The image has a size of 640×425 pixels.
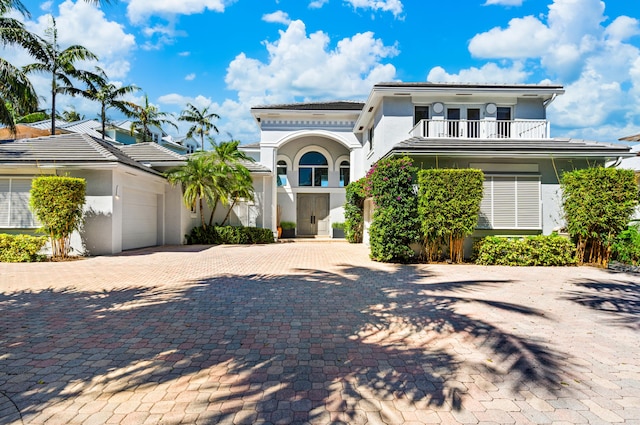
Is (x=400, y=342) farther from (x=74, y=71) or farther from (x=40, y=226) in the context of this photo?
(x=74, y=71)

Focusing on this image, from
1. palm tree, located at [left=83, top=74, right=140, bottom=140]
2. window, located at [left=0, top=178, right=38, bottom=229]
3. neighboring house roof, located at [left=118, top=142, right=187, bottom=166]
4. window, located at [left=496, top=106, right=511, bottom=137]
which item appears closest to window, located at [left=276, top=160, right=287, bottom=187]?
neighboring house roof, located at [left=118, top=142, right=187, bottom=166]

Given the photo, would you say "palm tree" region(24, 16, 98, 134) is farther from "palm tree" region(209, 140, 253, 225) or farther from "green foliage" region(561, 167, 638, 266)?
"green foliage" region(561, 167, 638, 266)

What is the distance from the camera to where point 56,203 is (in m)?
11.4

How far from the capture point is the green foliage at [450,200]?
35.7 ft

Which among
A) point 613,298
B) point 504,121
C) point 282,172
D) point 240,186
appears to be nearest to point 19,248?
point 240,186

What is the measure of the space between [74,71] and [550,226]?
30078 mm

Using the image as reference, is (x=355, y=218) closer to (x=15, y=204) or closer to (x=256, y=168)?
(x=256, y=168)

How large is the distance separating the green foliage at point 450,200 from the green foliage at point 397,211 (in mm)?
403

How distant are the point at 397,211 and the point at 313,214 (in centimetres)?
1298

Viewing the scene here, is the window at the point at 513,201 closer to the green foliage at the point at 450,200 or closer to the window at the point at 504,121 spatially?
the green foliage at the point at 450,200

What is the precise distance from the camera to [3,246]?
455 inches

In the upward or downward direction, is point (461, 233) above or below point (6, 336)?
above

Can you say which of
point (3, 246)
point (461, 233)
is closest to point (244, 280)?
point (461, 233)

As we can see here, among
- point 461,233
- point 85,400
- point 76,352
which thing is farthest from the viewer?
point 461,233
